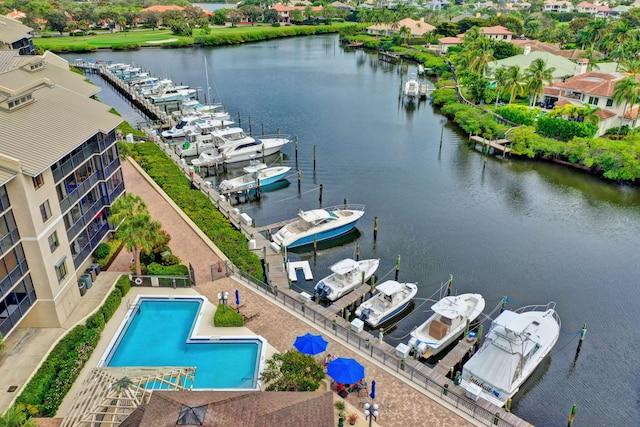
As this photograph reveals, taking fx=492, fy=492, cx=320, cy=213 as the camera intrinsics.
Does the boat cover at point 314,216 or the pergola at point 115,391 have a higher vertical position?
the pergola at point 115,391

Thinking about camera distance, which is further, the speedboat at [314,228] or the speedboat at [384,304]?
the speedboat at [314,228]

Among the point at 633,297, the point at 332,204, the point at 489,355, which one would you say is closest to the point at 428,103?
the point at 332,204

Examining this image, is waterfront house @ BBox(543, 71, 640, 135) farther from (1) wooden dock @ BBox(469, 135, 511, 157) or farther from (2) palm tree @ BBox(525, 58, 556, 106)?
(1) wooden dock @ BBox(469, 135, 511, 157)

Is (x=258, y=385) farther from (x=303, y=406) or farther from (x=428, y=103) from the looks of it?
(x=428, y=103)

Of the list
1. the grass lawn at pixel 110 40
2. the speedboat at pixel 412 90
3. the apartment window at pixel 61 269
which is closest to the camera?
the apartment window at pixel 61 269

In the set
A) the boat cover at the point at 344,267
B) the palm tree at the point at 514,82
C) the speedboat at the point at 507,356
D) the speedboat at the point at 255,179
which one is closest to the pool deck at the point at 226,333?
the speedboat at the point at 507,356

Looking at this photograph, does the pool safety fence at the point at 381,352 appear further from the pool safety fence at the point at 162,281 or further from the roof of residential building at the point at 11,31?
the roof of residential building at the point at 11,31

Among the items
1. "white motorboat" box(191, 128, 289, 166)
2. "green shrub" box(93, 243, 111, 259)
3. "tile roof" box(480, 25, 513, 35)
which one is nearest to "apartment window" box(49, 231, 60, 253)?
"green shrub" box(93, 243, 111, 259)
